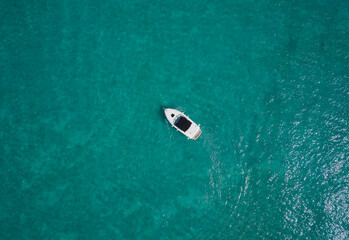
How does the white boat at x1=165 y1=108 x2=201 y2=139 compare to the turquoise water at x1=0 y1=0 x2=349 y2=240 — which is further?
the turquoise water at x1=0 y1=0 x2=349 y2=240

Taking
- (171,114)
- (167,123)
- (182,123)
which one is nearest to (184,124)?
(182,123)

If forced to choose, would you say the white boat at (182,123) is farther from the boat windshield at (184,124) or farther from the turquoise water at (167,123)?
the turquoise water at (167,123)

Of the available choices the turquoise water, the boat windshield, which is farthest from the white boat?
the turquoise water

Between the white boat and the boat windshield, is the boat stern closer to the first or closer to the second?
the white boat

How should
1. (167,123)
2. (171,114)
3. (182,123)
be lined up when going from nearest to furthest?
1. (182,123)
2. (171,114)
3. (167,123)

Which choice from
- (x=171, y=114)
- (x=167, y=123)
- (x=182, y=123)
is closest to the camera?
(x=182, y=123)

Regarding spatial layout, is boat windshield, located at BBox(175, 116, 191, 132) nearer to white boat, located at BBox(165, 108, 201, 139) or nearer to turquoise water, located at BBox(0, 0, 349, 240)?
white boat, located at BBox(165, 108, 201, 139)

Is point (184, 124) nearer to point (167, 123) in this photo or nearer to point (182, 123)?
point (182, 123)
